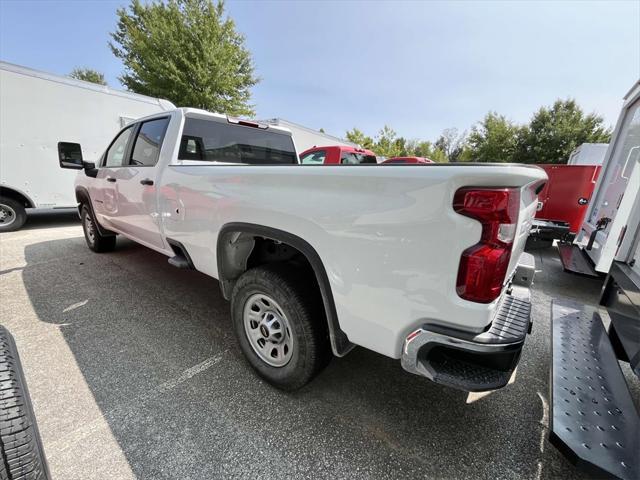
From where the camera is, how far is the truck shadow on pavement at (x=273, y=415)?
157 cm

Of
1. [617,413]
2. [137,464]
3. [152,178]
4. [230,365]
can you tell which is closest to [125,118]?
[152,178]

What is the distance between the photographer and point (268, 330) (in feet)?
6.66

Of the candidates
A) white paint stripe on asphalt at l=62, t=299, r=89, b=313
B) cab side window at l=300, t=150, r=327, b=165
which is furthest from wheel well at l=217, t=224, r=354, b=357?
cab side window at l=300, t=150, r=327, b=165

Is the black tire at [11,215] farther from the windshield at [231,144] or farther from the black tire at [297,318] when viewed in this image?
the black tire at [297,318]

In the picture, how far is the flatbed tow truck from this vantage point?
4.21 ft

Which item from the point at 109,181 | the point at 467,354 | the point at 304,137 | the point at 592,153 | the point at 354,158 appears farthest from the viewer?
the point at 304,137

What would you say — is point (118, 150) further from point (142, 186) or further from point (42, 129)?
point (42, 129)

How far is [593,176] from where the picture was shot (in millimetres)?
6348

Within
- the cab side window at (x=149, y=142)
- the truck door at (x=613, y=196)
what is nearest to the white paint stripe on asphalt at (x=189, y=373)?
the cab side window at (x=149, y=142)

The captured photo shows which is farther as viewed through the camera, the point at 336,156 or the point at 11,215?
the point at 336,156

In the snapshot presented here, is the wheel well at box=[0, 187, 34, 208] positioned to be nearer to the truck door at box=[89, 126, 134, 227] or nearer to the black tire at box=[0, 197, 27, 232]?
the black tire at box=[0, 197, 27, 232]

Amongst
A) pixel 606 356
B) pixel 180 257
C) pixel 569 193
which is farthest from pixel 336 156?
pixel 606 356

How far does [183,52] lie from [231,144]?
14526 mm

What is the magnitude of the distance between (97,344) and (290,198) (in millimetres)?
2285
